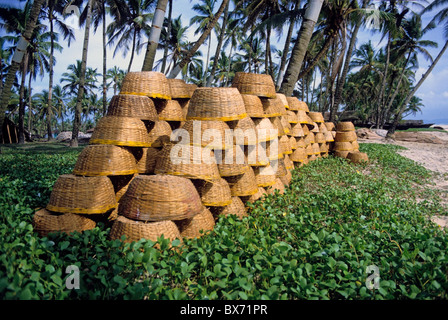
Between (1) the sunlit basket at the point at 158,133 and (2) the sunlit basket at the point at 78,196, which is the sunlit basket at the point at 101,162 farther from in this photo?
(1) the sunlit basket at the point at 158,133

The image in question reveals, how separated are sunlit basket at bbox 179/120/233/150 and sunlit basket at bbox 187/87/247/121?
0.15 meters

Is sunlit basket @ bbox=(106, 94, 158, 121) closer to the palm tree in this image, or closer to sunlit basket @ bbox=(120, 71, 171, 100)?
sunlit basket @ bbox=(120, 71, 171, 100)

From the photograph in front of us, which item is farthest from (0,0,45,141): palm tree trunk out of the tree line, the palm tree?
the palm tree

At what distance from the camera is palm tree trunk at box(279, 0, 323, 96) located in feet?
22.4

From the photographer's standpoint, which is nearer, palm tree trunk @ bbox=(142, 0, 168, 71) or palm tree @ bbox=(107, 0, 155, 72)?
palm tree trunk @ bbox=(142, 0, 168, 71)

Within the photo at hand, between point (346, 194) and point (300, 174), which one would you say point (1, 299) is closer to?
point (346, 194)

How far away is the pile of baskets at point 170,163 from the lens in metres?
2.73

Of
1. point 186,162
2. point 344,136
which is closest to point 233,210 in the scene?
point 186,162

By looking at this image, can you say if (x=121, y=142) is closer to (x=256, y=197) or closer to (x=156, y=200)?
(x=156, y=200)

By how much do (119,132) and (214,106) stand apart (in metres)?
1.26

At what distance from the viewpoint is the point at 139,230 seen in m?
2.57

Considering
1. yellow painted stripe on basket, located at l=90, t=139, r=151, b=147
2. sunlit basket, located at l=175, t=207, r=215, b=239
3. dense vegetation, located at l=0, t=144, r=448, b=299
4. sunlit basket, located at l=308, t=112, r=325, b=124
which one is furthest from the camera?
sunlit basket, located at l=308, t=112, r=325, b=124

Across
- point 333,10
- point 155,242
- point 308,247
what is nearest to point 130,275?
point 155,242

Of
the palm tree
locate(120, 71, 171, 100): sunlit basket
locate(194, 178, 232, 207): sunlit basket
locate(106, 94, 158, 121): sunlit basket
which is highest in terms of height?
the palm tree
